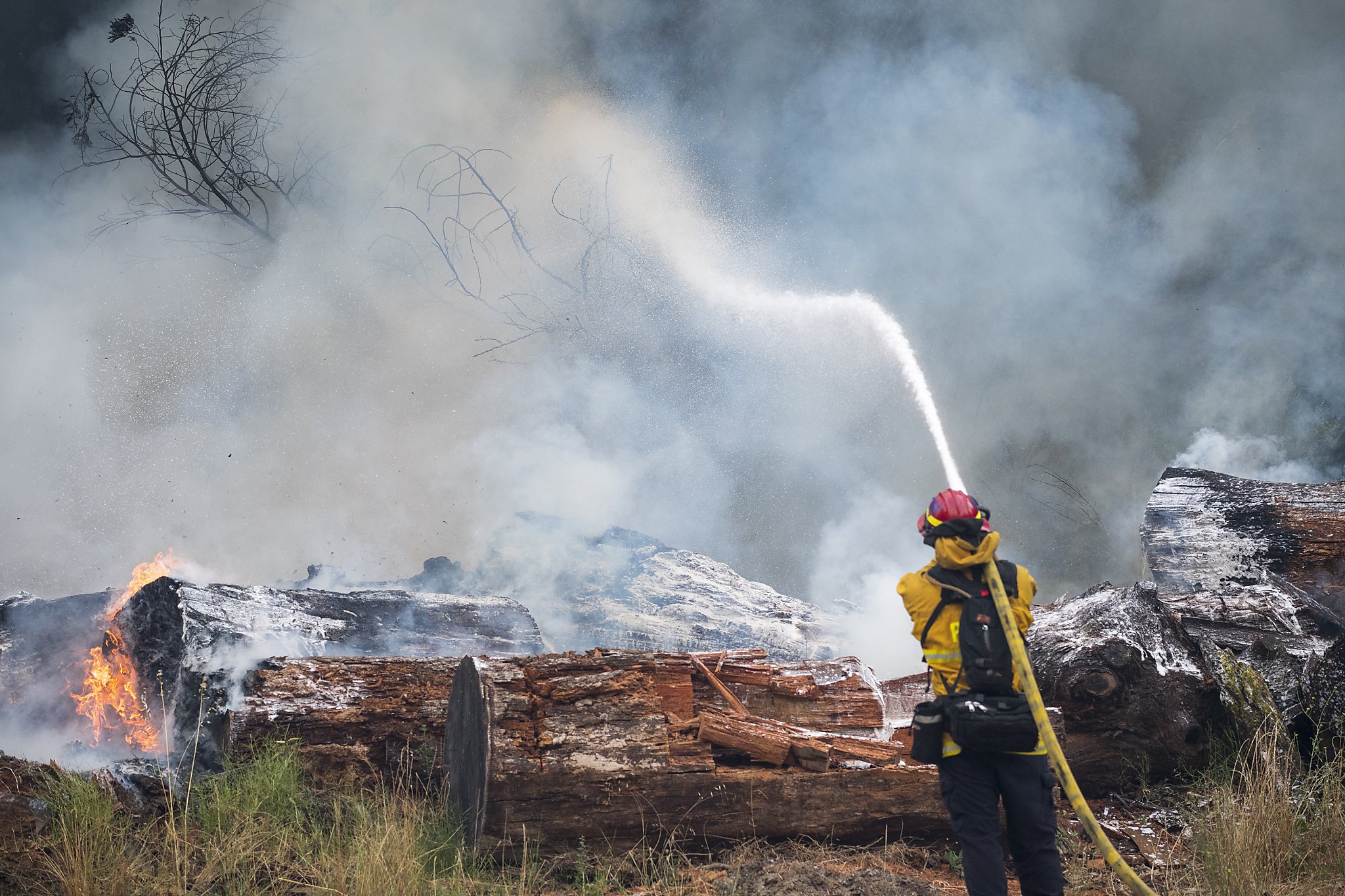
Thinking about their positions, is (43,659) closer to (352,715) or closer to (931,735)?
(352,715)

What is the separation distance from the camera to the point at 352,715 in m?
4.73

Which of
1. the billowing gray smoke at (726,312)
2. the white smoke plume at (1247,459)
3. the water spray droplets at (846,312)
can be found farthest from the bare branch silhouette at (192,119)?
the white smoke plume at (1247,459)

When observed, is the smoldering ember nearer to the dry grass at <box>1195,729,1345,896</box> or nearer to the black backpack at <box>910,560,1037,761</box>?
the dry grass at <box>1195,729,1345,896</box>

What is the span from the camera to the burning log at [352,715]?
462 cm

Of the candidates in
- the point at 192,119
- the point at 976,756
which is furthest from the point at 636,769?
the point at 192,119

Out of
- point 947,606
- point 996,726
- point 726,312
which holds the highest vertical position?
point 726,312

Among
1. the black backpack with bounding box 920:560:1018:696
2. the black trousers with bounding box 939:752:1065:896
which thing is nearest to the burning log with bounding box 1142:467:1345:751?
the black trousers with bounding box 939:752:1065:896

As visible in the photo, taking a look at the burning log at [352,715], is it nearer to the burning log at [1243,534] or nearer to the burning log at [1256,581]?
the burning log at [1256,581]

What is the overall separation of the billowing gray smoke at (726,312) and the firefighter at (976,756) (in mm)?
7302

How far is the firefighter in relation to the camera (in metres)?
2.96

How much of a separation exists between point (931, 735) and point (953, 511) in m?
0.87

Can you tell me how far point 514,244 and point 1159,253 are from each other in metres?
10.7

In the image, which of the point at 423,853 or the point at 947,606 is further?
the point at 423,853

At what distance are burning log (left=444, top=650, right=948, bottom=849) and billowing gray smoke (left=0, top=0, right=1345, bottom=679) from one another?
639 cm
